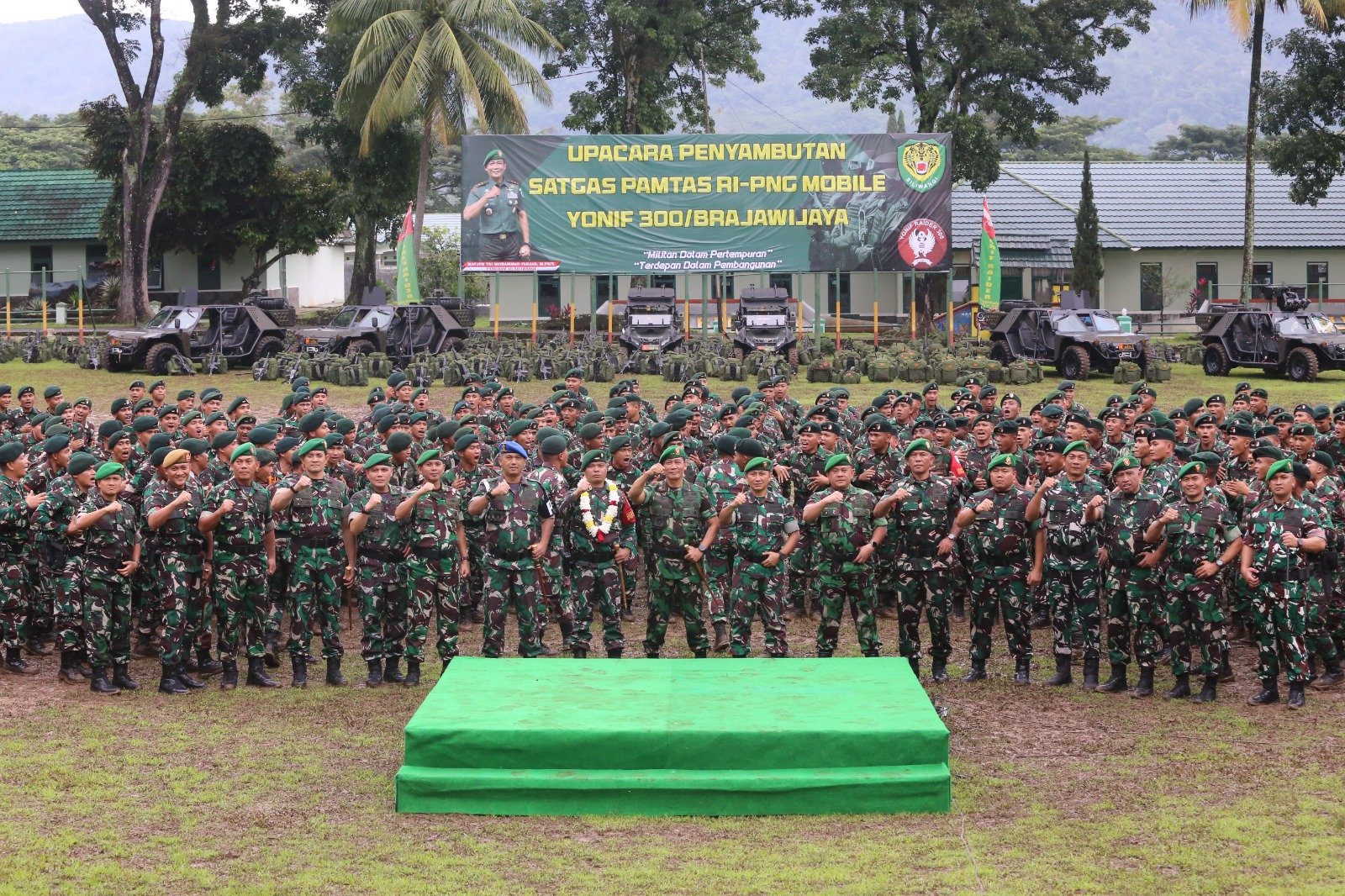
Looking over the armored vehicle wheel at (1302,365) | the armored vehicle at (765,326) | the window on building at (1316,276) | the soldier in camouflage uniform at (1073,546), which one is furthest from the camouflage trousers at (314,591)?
the window on building at (1316,276)

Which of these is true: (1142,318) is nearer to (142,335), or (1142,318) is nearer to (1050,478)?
(142,335)

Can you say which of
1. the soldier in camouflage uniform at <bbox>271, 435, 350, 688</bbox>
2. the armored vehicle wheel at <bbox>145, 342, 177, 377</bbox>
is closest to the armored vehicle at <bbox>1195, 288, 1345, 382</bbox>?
the armored vehicle wheel at <bbox>145, 342, 177, 377</bbox>

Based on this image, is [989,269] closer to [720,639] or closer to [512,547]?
[720,639]

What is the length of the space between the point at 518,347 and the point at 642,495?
19.4 metres

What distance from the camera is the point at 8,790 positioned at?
8562mm

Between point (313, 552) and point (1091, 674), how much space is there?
506 centimetres

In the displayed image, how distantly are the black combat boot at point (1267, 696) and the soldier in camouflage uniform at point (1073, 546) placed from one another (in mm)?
979

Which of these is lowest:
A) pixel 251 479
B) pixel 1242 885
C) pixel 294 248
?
pixel 1242 885

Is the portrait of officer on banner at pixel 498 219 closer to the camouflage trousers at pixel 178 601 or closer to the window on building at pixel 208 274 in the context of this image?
the window on building at pixel 208 274

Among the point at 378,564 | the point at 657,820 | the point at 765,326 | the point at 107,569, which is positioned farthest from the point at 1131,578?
the point at 765,326

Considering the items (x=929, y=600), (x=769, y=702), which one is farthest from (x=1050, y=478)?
(x=769, y=702)

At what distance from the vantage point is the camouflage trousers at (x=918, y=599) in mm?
10547

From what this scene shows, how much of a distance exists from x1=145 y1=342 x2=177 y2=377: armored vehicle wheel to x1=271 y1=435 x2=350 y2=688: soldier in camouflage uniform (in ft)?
63.9

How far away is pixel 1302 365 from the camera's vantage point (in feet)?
91.5
